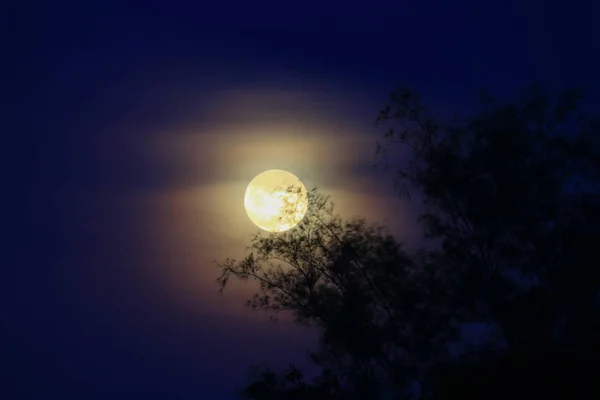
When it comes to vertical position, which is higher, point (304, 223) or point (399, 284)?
point (304, 223)

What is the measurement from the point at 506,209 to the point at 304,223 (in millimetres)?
6788

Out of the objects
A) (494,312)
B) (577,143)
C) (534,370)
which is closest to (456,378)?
(534,370)

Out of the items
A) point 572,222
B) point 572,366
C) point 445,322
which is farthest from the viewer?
point 445,322

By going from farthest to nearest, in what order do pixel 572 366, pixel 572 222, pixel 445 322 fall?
1. pixel 445 322
2. pixel 572 222
3. pixel 572 366

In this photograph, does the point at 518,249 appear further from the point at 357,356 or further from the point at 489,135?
the point at 357,356

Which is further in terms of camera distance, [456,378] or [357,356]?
[357,356]

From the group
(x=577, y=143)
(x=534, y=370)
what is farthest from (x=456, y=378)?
(x=577, y=143)

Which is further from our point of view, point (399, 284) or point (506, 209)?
point (399, 284)

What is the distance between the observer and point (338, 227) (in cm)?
3312

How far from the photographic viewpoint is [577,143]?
99.2ft

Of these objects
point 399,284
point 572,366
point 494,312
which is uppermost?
point 399,284

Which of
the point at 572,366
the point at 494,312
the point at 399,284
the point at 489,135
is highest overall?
the point at 489,135

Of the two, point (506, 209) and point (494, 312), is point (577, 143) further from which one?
point (494, 312)

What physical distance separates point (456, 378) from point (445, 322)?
35.0ft
